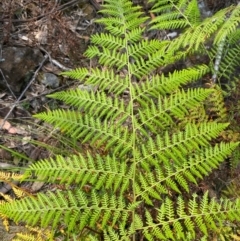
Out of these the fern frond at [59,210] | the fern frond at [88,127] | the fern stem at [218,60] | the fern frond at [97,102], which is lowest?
the fern frond at [59,210]

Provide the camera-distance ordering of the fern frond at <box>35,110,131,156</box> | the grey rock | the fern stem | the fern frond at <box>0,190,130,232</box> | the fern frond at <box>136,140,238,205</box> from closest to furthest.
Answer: the fern frond at <box>0,190,130,232</box>
the fern frond at <box>136,140,238,205</box>
the fern frond at <box>35,110,131,156</box>
the fern stem
the grey rock

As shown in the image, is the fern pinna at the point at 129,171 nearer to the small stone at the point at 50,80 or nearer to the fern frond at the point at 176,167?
the fern frond at the point at 176,167

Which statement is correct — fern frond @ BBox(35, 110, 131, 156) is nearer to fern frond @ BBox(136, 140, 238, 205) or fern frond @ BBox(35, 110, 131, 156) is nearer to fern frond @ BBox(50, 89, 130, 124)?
fern frond @ BBox(50, 89, 130, 124)

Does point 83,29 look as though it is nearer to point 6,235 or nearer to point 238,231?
point 6,235

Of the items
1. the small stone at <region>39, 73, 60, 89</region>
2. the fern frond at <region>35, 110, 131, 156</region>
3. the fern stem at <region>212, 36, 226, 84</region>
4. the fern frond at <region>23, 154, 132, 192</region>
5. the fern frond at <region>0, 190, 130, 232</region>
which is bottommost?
the small stone at <region>39, 73, 60, 89</region>

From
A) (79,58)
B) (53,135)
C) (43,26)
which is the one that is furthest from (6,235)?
(43,26)

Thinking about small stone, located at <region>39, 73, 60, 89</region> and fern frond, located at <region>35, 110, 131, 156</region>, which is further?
small stone, located at <region>39, 73, 60, 89</region>

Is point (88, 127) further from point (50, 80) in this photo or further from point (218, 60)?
point (50, 80)

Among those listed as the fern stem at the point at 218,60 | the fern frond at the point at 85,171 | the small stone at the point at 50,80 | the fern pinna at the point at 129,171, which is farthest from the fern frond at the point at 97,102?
the small stone at the point at 50,80

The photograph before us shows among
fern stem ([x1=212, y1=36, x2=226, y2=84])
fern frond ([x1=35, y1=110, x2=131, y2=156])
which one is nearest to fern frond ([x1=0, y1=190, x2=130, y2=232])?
fern frond ([x1=35, y1=110, x2=131, y2=156])
